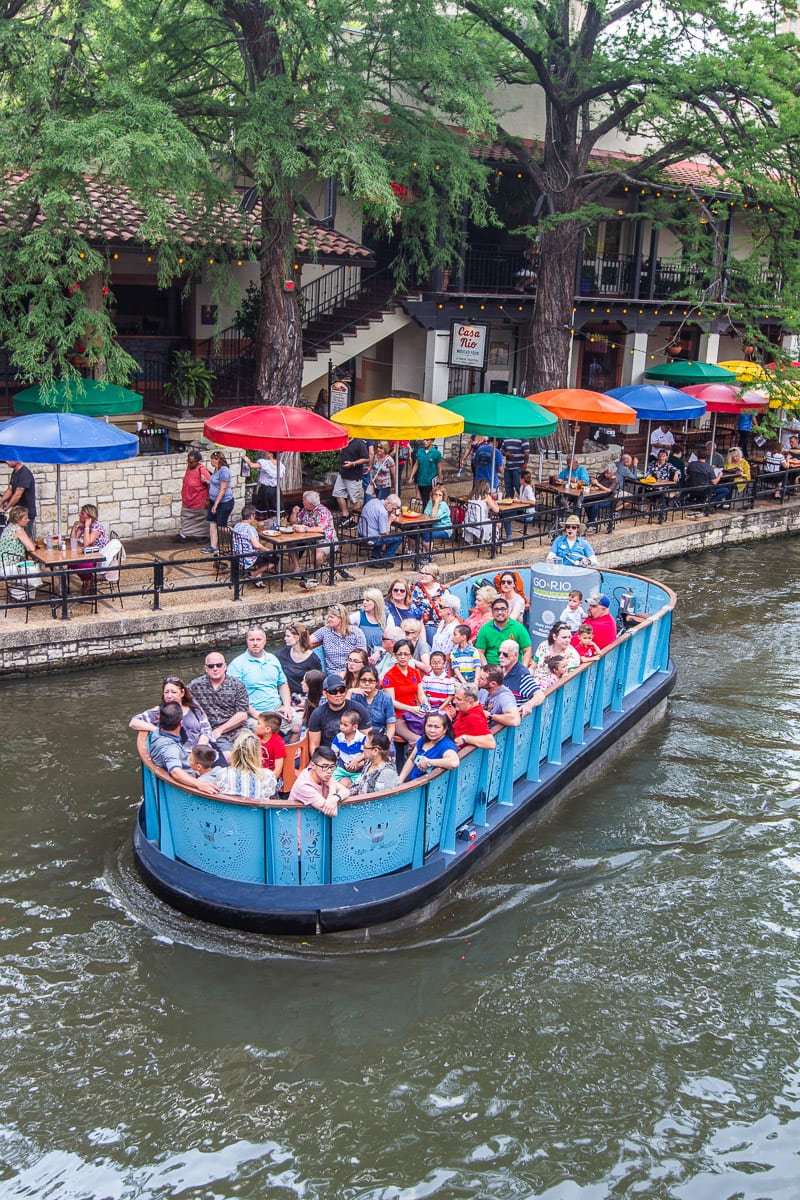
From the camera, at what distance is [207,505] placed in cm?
1802

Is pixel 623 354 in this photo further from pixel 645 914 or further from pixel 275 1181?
pixel 275 1181

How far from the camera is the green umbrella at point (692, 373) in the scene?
26.2 meters

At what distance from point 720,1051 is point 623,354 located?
25.6 meters

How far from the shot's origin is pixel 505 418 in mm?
18188

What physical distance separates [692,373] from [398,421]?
1200 cm

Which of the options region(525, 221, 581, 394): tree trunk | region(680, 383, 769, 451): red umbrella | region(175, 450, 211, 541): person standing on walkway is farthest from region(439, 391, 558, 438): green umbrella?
region(525, 221, 581, 394): tree trunk

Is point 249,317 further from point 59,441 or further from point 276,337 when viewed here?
point 59,441

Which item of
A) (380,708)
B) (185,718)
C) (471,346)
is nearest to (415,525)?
(471,346)

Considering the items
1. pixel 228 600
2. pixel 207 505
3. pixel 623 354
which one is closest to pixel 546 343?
pixel 623 354

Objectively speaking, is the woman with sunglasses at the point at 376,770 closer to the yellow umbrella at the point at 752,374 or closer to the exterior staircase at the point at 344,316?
the exterior staircase at the point at 344,316

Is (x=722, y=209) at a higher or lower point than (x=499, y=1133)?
higher

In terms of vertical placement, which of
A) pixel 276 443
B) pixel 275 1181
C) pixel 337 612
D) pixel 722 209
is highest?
pixel 722 209

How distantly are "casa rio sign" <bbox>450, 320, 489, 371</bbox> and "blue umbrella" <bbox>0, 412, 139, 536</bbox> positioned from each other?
11464 mm

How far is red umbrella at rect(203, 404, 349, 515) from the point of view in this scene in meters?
15.2
